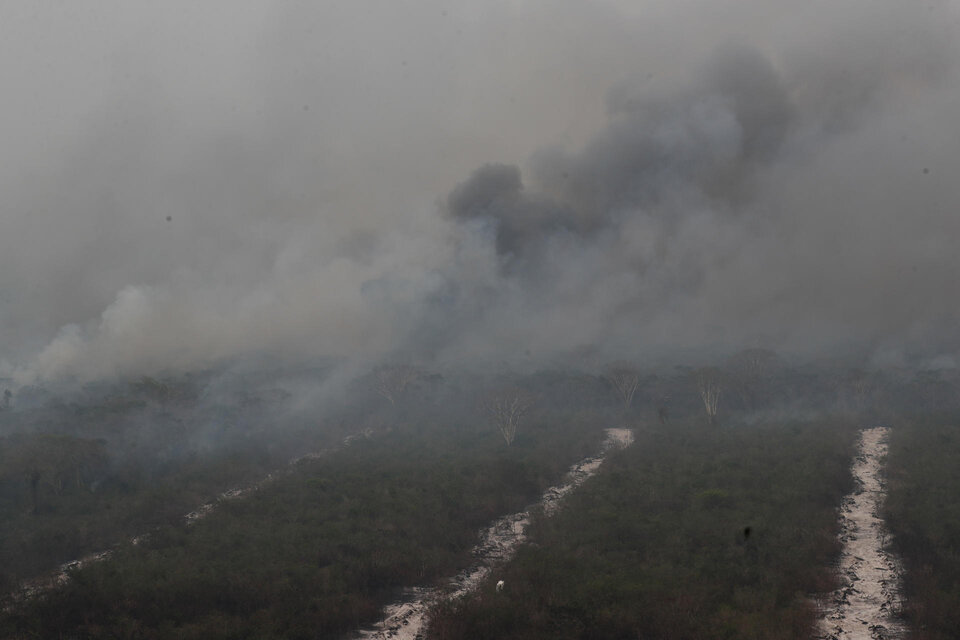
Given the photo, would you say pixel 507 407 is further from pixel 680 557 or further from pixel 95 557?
pixel 95 557

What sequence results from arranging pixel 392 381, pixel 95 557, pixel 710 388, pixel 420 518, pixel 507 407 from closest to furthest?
1. pixel 95 557
2. pixel 420 518
3. pixel 507 407
4. pixel 710 388
5. pixel 392 381

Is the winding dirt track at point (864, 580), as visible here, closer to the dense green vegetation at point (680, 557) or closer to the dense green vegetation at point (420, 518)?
the dense green vegetation at point (680, 557)

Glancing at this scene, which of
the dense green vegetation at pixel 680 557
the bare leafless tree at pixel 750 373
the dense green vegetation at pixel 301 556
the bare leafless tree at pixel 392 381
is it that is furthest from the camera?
the bare leafless tree at pixel 392 381

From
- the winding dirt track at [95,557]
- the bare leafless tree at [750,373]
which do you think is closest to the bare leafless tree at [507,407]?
the winding dirt track at [95,557]

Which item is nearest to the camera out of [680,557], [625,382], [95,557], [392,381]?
[680,557]

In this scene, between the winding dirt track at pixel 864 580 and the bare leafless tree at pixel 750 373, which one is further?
the bare leafless tree at pixel 750 373

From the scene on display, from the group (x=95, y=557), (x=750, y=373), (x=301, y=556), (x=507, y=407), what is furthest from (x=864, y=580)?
(x=750, y=373)
